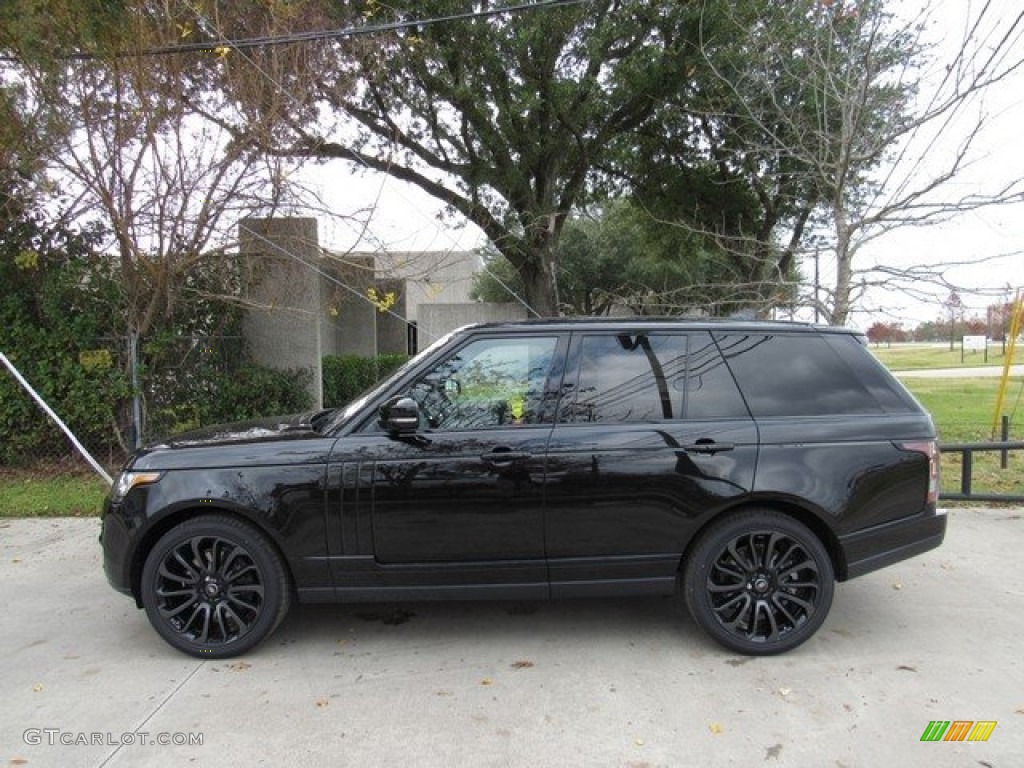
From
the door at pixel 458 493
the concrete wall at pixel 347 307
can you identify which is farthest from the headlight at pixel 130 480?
the concrete wall at pixel 347 307

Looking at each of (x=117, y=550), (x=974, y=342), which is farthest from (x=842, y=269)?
(x=974, y=342)

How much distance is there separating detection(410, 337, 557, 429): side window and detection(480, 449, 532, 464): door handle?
191 mm

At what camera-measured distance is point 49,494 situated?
288 inches

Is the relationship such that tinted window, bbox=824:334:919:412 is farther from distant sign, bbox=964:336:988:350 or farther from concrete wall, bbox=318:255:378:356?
distant sign, bbox=964:336:988:350

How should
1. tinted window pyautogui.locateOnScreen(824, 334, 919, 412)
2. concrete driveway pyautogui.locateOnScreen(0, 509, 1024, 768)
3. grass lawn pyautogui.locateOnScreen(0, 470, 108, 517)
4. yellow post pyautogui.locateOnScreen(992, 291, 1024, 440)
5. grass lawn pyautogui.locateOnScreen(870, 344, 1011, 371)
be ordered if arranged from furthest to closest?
grass lawn pyautogui.locateOnScreen(870, 344, 1011, 371) → yellow post pyautogui.locateOnScreen(992, 291, 1024, 440) → grass lawn pyautogui.locateOnScreen(0, 470, 108, 517) → tinted window pyautogui.locateOnScreen(824, 334, 919, 412) → concrete driveway pyautogui.locateOnScreen(0, 509, 1024, 768)

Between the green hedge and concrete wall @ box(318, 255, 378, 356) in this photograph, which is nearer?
concrete wall @ box(318, 255, 378, 356)

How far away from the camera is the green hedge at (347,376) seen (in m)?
11.7

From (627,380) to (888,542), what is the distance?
169cm

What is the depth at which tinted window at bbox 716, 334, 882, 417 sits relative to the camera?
395cm

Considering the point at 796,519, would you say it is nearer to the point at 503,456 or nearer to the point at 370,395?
the point at 503,456

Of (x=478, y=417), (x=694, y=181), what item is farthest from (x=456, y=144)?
(x=478, y=417)

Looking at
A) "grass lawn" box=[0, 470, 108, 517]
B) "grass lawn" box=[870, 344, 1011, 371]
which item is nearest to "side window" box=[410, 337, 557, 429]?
"grass lawn" box=[0, 470, 108, 517]

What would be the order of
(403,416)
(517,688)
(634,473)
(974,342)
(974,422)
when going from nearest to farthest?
(517,688), (403,416), (634,473), (974,422), (974,342)

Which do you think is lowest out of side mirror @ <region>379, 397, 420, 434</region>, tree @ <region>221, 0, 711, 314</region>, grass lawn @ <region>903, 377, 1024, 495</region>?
grass lawn @ <region>903, 377, 1024, 495</region>
